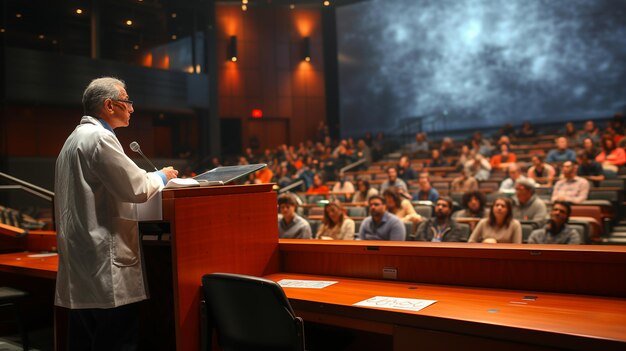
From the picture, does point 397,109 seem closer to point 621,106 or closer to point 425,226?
point 621,106

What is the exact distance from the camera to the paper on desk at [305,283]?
2.08 m

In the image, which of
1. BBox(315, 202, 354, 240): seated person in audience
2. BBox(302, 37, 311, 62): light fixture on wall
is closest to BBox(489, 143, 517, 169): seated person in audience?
BBox(315, 202, 354, 240): seated person in audience

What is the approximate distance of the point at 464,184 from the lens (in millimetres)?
7527

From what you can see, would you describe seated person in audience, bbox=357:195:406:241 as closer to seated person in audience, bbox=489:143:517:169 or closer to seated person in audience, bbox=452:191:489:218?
seated person in audience, bbox=452:191:489:218

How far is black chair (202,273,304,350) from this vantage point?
5.07ft

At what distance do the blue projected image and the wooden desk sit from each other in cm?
1130

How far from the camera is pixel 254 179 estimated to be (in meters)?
10.1

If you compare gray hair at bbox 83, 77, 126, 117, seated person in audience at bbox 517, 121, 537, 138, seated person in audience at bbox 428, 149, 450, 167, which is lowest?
seated person in audience at bbox 428, 149, 450, 167

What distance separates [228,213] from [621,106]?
11475 millimetres

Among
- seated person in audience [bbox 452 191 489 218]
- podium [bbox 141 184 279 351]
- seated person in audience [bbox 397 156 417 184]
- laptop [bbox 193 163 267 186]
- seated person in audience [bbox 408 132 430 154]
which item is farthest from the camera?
seated person in audience [bbox 408 132 430 154]

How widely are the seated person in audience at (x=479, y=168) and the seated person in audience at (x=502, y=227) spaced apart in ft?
12.8

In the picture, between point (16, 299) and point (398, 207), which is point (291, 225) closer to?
point (398, 207)

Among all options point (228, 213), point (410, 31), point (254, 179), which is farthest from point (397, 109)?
point (228, 213)

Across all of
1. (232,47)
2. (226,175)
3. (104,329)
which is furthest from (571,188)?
(232,47)
